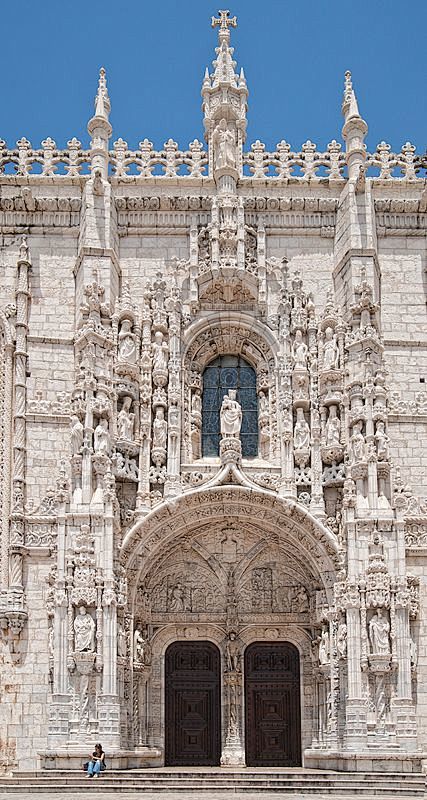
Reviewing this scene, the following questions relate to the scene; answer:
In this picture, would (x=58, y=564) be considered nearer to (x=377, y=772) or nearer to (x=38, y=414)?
(x=38, y=414)

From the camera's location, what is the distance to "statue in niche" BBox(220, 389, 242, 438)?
21.1m

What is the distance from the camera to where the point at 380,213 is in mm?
22703

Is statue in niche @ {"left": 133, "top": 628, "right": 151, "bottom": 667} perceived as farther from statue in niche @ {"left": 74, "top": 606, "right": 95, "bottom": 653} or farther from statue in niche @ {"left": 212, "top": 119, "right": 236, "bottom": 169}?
statue in niche @ {"left": 212, "top": 119, "right": 236, "bottom": 169}

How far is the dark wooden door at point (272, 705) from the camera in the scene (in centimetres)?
2097

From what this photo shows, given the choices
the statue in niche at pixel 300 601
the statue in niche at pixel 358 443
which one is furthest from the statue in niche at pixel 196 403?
the statue in niche at pixel 300 601

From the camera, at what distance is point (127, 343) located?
21.4m

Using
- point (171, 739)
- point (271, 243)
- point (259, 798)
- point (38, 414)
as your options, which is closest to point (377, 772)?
point (259, 798)

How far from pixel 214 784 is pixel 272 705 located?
3667 millimetres

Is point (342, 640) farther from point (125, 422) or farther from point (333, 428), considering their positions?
point (125, 422)

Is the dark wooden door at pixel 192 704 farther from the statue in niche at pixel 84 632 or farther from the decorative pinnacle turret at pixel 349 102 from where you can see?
the decorative pinnacle turret at pixel 349 102

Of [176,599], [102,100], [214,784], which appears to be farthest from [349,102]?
[214,784]

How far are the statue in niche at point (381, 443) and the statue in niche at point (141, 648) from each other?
5.03 metres

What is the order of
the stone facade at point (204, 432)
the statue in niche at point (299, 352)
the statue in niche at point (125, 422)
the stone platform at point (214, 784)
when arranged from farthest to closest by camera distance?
the statue in niche at point (299, 352)
the statue in niche at point (125, 422)
the stone facade at point (204, 432)
the stone platform at point (214, 784)

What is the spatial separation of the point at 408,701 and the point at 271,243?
28.3 feet
